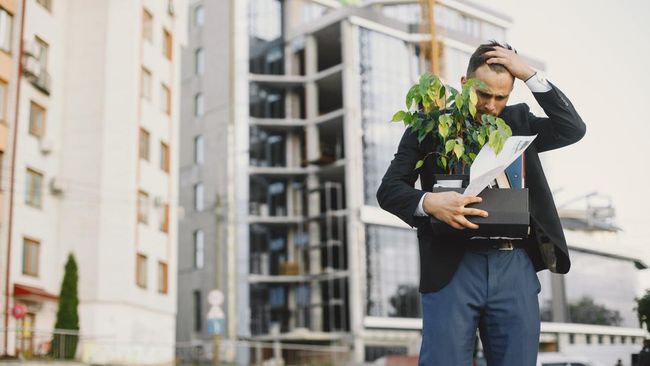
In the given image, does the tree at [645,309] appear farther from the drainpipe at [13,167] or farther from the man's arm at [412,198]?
the drainpipe at [13,167]

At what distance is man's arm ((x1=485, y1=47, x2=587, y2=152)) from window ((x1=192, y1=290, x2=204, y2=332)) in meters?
57.8

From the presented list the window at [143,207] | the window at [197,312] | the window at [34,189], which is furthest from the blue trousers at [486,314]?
the window at [197,312]

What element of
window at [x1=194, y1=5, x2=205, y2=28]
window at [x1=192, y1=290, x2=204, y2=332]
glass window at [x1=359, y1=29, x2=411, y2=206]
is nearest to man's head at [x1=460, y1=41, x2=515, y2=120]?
glass window at [x1=359, y1=29, x2=411, y2=206]

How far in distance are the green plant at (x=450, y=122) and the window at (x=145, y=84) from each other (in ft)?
119

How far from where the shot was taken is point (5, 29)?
105 feet

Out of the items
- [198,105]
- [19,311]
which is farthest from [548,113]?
[198,105]

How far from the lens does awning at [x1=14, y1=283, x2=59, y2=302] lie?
3073 centimetres

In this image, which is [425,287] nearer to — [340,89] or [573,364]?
[573,364]

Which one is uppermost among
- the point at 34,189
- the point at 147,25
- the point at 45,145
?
the point at 147,25

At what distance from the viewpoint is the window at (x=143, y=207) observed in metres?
37.8

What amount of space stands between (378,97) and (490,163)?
2208 inches

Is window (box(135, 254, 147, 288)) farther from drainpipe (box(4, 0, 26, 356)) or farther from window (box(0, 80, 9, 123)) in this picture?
window (box(0, 80, 9, 123))

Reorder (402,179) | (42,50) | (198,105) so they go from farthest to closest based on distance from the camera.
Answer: (198,105), (42,50), (402,179)

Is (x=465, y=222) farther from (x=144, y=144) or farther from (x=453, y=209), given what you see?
(x=144, y=144)
